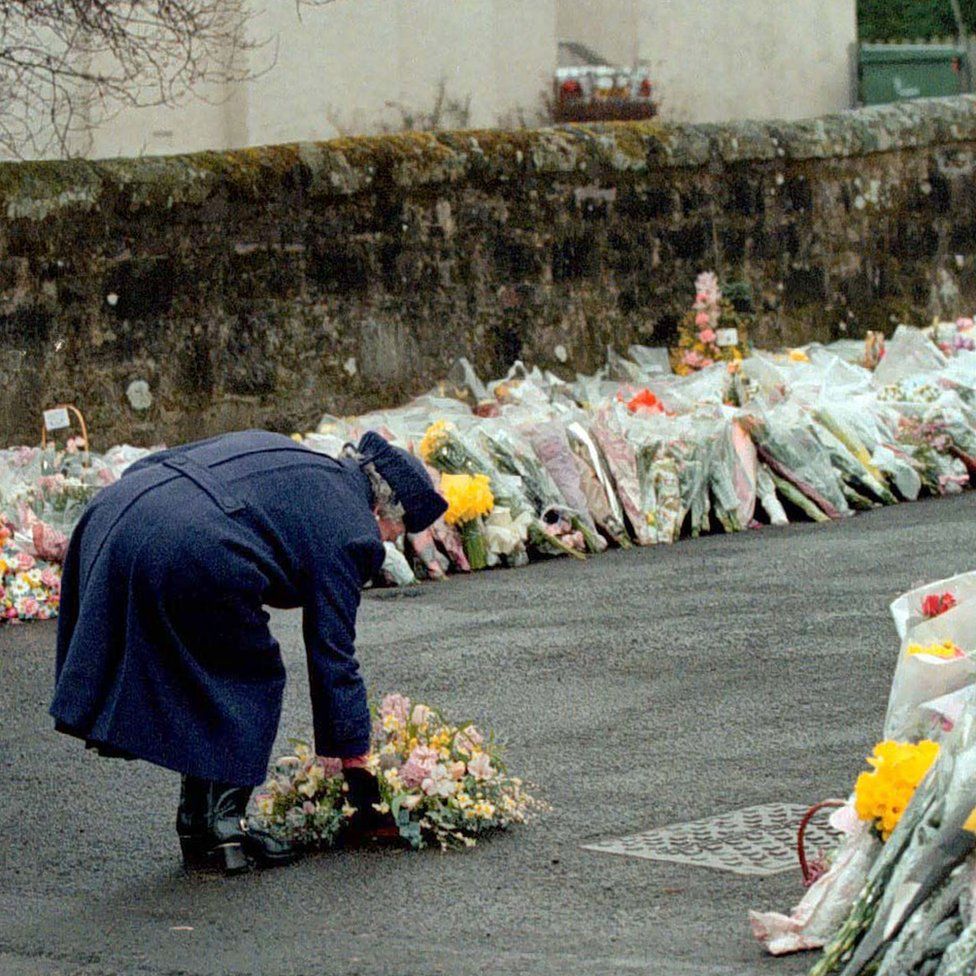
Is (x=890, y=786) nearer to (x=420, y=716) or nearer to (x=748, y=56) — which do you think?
(x=420, y=716)

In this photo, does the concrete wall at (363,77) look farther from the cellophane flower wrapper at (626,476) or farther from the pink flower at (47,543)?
the pink flower at (47,543)

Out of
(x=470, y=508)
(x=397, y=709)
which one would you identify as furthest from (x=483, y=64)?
(x=397, y=709)

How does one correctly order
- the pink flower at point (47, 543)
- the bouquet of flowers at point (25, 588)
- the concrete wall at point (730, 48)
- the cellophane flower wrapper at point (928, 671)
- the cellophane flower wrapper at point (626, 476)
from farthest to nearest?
the concrete wall at point (730, 48) < the cellophane flower wrapper at point (626, 476) < the pink flower at point (47, 543) < the bouquet of flowers at point (25, 588) < the cellophane flower wrapper at point (928, 671)

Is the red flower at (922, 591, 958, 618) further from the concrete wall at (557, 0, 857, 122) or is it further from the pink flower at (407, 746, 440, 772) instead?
the concrete wall at (557, 0, 857, 122)

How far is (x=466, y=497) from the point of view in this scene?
10.6 metres

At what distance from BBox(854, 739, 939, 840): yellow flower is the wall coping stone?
8.53 metres

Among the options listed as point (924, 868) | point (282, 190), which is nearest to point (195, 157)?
point (282, 190)

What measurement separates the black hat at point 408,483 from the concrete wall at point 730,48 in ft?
60.2

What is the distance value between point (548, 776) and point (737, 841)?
3.29 feet

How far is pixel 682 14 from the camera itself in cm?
2375

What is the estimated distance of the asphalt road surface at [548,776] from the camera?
4.71 metres

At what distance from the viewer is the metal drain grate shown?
17.1ft

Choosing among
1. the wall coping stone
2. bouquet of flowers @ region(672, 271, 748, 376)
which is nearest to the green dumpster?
the wall coping stone

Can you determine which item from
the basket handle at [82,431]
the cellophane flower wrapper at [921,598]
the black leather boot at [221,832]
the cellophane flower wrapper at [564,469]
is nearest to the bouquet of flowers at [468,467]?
the cellophane flower wrapper at [564,469]
